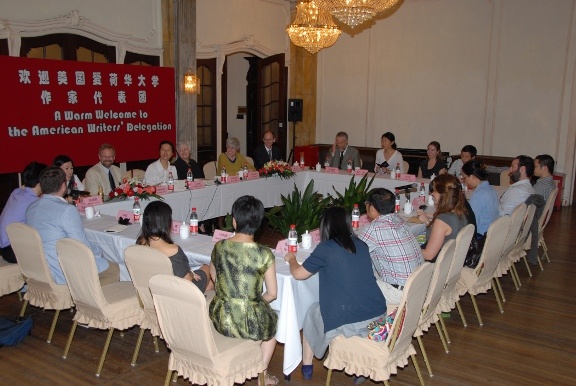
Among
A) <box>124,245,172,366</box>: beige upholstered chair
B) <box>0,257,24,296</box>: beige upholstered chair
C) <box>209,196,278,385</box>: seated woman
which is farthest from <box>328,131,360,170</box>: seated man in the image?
<box>209,196,278,385</box>: seated woman

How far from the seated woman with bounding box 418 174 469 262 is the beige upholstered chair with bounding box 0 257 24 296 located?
122 inches

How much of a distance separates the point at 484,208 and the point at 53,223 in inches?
139

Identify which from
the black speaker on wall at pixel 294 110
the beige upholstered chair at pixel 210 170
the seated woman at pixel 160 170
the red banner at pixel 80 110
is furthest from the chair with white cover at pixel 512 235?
the black speaker on wall at pixel 294 110

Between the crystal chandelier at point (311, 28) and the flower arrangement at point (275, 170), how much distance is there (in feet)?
5.90

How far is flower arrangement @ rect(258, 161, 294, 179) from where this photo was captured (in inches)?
299

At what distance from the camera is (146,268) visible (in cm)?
347

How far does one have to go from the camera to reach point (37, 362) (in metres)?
4.00

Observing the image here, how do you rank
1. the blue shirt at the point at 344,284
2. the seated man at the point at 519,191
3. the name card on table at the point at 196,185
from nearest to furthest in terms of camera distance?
the blue shirt at the point at 344,284
the seated man at the point at 519,191
the name card on table at the point at 196,185

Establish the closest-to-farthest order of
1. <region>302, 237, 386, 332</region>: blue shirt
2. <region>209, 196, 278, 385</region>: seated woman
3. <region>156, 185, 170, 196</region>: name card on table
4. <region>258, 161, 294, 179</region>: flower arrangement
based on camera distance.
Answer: <region>209, 196, 278, 385</region>: seated woman → <region>302, 237, 386, 332</region>: blue shirt → <region>156, 185, 170, 196</region>: name card on table → <region>258, 161, 294, 179</region>: flower arrangement

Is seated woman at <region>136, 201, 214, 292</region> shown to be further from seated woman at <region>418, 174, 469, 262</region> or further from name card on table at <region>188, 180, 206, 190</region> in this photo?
name card on table at <region>188, 180, 206, 190</region>

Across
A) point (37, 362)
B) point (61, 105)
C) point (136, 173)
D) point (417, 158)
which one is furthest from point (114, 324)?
point (417, 158)

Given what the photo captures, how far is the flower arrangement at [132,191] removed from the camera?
575 centimetres

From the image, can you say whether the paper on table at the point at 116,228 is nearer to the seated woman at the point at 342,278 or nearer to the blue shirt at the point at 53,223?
the blue shirt at the point at 53,223

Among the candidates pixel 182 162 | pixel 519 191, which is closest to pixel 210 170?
pixel 182 162
